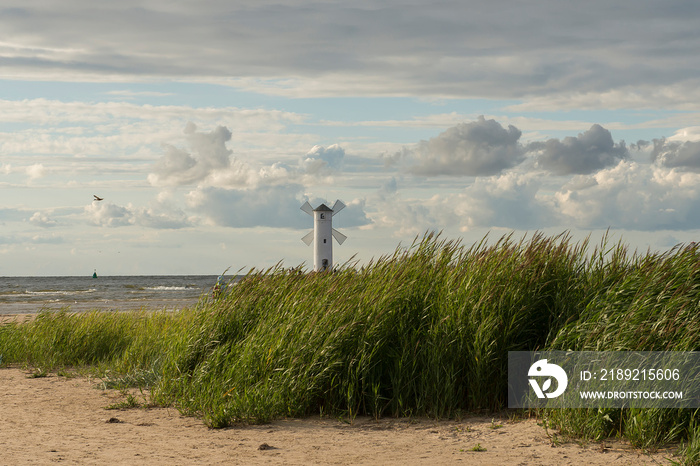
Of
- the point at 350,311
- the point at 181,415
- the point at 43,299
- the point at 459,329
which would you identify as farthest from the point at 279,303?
the point at 43,299

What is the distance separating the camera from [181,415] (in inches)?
367

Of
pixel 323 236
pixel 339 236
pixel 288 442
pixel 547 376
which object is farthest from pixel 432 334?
pixel 339 236

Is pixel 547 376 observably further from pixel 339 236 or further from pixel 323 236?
pixel 339 236

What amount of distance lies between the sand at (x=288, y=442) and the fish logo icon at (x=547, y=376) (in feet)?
1.39

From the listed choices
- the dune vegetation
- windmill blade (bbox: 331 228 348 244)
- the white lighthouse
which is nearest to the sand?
the dune vegetation

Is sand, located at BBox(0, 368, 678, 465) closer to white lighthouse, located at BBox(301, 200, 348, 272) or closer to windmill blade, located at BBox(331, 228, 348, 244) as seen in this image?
white lighthouse, located at BBox(301, 200, 348, 272)

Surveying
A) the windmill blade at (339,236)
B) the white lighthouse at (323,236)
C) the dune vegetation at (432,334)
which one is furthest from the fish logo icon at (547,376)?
the windmill blade at (339,236)

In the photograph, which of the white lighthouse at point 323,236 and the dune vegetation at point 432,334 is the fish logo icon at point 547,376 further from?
the white lighthouse at point 323,236

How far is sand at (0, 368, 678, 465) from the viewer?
7242 mm

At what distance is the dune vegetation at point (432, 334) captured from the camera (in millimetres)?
8266

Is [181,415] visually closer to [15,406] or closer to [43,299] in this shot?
[15,406]

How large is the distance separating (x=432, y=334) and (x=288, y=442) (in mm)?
2586

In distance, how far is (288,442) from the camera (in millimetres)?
7906

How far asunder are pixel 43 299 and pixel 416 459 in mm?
49961
